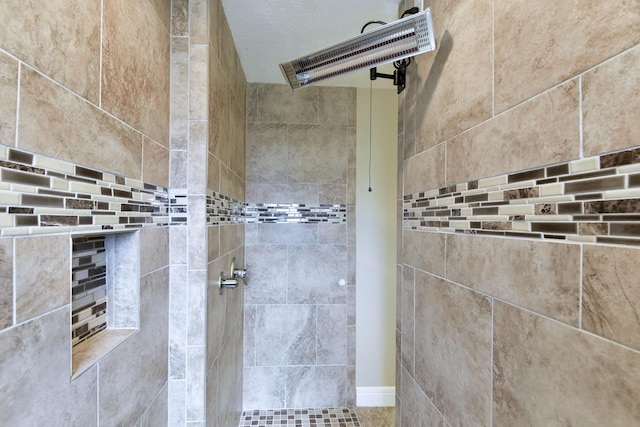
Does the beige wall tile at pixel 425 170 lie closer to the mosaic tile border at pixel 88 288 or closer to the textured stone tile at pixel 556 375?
the textured stone tile at pixel 556 375

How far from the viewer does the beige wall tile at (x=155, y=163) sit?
3.40 ft

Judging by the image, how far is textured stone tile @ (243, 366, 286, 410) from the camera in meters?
2.39

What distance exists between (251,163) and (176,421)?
176cm

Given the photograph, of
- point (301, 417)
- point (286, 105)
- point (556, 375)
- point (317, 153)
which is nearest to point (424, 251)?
point (556, 375)

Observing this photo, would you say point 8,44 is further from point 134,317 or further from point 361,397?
point 361,397

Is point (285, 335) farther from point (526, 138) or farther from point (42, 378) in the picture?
point (526, 138)

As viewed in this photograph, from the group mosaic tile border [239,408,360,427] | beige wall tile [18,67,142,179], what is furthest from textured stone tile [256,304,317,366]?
beige wall tile [18,67,142,179]

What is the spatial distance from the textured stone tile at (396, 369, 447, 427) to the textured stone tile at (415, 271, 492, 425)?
37 mm

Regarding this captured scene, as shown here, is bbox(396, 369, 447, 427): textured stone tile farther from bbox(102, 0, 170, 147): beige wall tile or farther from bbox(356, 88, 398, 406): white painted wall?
bbox(102, 0, 170, 147): beige wall tile

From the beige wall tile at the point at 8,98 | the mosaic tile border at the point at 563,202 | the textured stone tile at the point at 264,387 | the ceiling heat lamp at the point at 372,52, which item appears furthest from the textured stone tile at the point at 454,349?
the textured stone tile at the point at 264,387

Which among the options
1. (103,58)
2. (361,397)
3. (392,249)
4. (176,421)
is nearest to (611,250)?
(103,58)

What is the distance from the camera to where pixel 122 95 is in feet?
2.89

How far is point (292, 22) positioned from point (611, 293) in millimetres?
1800

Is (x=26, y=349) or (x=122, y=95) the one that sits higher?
(x=122, y=95)
